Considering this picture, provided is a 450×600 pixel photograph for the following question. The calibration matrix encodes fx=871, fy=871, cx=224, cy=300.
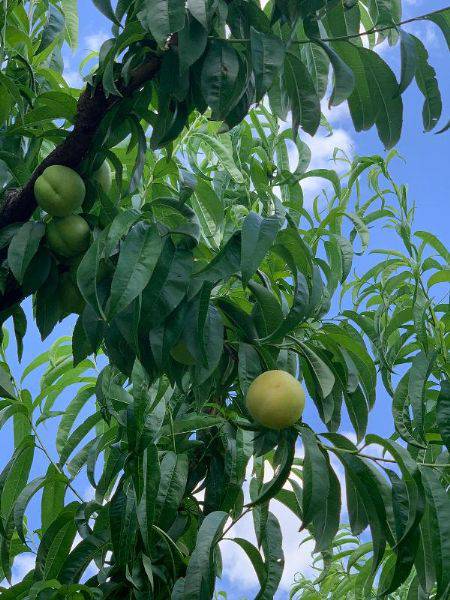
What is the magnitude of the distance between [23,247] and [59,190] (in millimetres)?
83

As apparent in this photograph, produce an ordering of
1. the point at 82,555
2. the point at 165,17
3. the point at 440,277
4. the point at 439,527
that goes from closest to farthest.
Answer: the point at 165,17
the point at 439,527
the point at 82,555
the point at 440,277

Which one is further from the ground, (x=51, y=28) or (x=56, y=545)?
(x=51, y=28)

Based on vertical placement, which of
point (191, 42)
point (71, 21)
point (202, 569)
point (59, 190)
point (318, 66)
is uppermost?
point (71, 21)

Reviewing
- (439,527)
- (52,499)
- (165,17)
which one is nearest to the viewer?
(165,17)

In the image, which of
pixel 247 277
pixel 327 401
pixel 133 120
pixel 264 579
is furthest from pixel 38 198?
pixel 264 579

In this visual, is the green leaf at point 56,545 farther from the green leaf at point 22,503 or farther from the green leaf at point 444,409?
the green leaf at point 444,409

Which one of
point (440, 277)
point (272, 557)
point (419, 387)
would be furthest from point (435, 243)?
point (272, 557)

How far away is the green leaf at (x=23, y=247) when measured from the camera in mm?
1052

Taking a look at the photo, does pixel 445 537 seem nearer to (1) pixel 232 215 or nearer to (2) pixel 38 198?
(2) pixel 38 198

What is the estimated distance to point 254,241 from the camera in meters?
0.93

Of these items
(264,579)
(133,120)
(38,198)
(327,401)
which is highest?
(133,120)

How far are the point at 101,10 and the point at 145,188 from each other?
43cm

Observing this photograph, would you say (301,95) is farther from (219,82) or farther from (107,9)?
(107,9)

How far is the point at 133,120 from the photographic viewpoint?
1.10 meters
